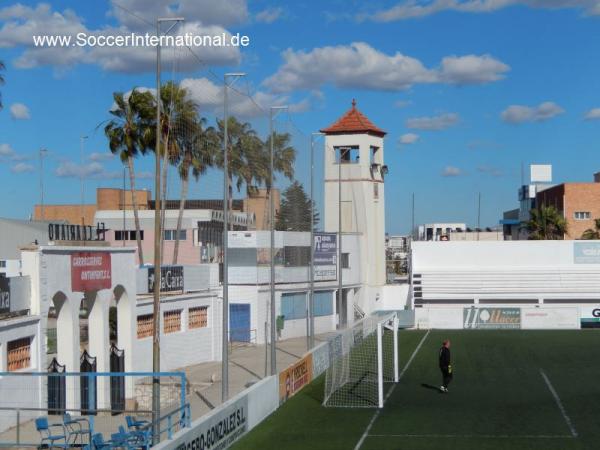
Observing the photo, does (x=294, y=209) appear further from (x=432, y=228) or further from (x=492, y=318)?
(x=432, y=228)

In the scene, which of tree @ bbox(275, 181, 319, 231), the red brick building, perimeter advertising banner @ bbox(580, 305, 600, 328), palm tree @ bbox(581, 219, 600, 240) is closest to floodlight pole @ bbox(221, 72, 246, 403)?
tree @ bbox(275, 181, 319, 231)

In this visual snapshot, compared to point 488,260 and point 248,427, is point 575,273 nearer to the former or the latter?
point 488,260

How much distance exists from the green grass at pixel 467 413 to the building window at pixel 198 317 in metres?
6.84

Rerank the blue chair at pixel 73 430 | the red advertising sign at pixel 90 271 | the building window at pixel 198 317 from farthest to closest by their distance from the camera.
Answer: the building window at pixel 198 317 < the red advertising sign at pixel 90 271 < the blue chair at pixel 73 430

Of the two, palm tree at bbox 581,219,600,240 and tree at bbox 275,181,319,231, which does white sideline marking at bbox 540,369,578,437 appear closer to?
tree at bbox 275,181,319,231

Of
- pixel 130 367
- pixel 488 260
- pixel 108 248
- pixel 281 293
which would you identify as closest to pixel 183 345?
pixel 130 367

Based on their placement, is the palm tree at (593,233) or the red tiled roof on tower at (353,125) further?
the palm tree at (593,233)

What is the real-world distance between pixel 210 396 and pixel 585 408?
11.1m

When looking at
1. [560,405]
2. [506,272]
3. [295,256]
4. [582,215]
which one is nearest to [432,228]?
[582,215]

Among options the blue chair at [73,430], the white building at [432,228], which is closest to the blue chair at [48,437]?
the blue chair at [73,430]

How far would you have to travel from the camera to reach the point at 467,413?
88.5 feet

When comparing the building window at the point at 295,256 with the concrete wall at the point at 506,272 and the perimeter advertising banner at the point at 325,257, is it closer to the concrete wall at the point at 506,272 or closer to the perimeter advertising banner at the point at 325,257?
the perimeter advertising banner at the point at 325,257

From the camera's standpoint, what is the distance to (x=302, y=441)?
22969 mm

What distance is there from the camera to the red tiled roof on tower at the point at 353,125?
6900 centimetres
